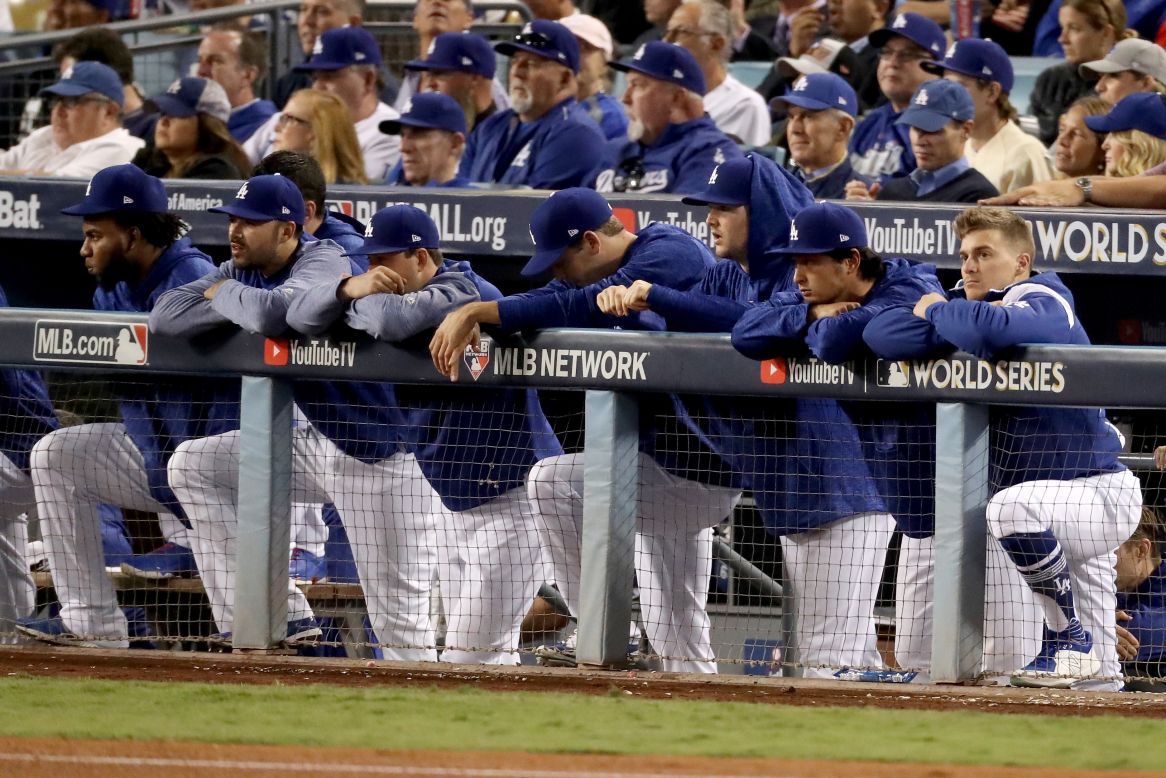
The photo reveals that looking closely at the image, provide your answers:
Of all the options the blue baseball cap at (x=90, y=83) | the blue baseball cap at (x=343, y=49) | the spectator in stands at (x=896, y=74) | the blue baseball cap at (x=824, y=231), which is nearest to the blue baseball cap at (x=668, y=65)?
the spectator in stands at (x=896, y=74)

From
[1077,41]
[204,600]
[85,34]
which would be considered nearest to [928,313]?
[204,600]

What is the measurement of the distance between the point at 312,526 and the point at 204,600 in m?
0.46

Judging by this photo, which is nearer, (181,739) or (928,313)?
(181,739)

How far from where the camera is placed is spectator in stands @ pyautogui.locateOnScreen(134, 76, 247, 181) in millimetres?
8477

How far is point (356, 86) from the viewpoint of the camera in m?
9.17

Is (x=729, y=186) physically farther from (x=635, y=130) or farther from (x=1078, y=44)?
(x=1078, y=44)

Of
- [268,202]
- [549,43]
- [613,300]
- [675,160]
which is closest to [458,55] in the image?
[549,43]

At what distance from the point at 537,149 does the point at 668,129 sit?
24.1 inches

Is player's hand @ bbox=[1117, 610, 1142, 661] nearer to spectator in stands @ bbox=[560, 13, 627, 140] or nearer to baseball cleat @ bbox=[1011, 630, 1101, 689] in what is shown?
baseball cleat @ bbox=[1011, 630, 1101, 689]

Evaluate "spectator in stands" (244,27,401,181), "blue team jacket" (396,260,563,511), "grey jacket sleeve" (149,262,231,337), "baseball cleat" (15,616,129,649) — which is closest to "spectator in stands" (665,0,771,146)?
"spectator in stands" (244,27,401,181)

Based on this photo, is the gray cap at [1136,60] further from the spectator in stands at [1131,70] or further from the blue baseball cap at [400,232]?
the blue baseball cap at [400,232]

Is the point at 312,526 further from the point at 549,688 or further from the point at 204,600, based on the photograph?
the point at 549,688

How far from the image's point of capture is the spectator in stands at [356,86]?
905 cm

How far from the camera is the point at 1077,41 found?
856 centimetres
